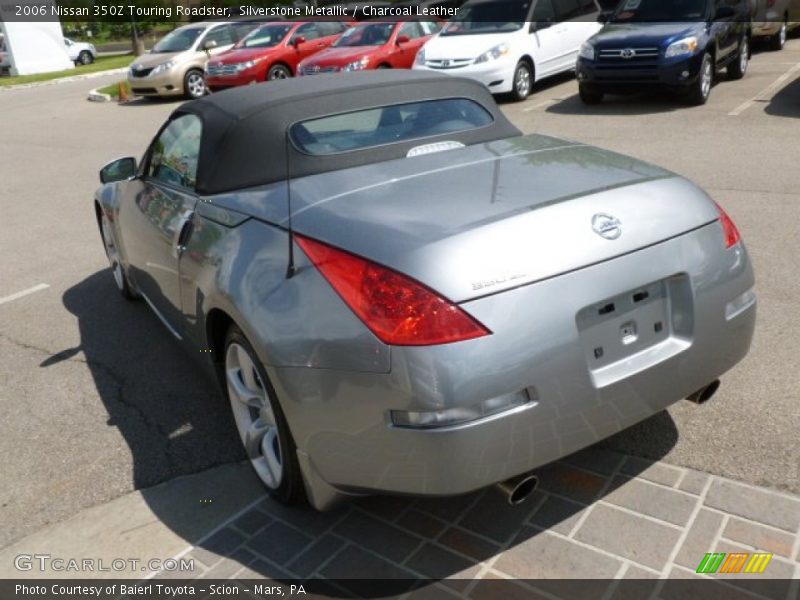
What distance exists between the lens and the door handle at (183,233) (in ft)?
12.5

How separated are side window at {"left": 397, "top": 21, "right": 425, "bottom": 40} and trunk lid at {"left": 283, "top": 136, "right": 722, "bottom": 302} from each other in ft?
43.9

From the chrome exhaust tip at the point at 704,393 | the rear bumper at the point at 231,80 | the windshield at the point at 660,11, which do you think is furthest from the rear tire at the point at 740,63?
the chrome exhaust tip at the point at 704,393

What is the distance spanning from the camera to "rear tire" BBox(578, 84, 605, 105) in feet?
40.3

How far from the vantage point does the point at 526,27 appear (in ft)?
44.8

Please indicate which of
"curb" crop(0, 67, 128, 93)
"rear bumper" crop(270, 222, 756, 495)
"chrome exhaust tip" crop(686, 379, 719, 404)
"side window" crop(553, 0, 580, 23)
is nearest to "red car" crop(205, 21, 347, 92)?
"side window" crop(553, 0, 580, 23)

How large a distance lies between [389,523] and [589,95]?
1051cm

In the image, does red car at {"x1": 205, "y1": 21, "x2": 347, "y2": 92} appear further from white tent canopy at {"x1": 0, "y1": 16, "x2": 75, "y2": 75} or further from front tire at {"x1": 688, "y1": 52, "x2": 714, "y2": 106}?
white tent canopy at {"x1": 0, "y1": 16, "x2": 75, "y2": 75}

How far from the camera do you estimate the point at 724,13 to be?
11.8m

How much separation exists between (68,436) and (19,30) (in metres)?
32.9

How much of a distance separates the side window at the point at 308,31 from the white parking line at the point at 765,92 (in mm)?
10294

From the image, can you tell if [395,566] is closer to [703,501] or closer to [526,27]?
[703,501]

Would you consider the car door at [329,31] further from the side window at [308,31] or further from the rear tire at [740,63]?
the rear tire at [740,63]

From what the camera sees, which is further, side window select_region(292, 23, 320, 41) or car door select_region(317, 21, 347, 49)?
car door select_region(317, 21, 347, 49)

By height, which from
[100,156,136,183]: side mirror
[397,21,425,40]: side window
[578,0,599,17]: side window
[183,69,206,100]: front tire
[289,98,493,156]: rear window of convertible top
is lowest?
[183,69,206,100]: front tire
